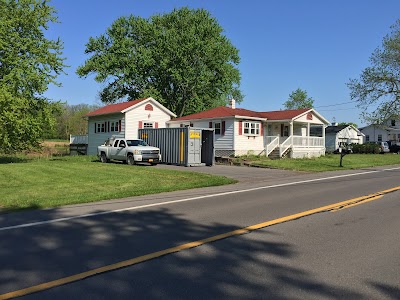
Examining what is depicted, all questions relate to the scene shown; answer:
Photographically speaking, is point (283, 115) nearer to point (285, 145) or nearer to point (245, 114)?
point (285, 145)

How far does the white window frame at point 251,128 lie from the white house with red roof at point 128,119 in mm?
7793

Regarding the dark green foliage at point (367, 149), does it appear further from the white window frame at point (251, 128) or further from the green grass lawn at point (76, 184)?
the green grass lawn at point (76, 184)

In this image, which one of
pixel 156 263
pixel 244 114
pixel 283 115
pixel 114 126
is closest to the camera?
pixel 156 263

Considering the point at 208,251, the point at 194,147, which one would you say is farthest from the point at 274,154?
the point at 208,251

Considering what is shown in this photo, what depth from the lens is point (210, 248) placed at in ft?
18.6

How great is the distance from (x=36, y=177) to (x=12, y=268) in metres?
11.4

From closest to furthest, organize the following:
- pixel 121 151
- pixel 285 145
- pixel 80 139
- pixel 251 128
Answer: pixel 121 151 → pixel 251 128 → pixel 285 145 → pixel 80 139

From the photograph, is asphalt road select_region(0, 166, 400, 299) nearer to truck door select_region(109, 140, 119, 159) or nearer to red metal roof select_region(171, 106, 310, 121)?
truck door select_region(109, 140, 119, 159)

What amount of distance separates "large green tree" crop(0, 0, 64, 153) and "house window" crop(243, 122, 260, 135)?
14437 mm

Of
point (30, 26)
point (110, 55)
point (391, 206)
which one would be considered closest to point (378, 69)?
point (110, 55)

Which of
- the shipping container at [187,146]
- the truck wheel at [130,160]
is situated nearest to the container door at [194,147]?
the shipping container at [187,146]

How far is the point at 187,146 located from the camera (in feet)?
79.6

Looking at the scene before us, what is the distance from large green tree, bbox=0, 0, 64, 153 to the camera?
80.5 feet

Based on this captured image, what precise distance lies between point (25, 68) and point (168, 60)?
21792mm
